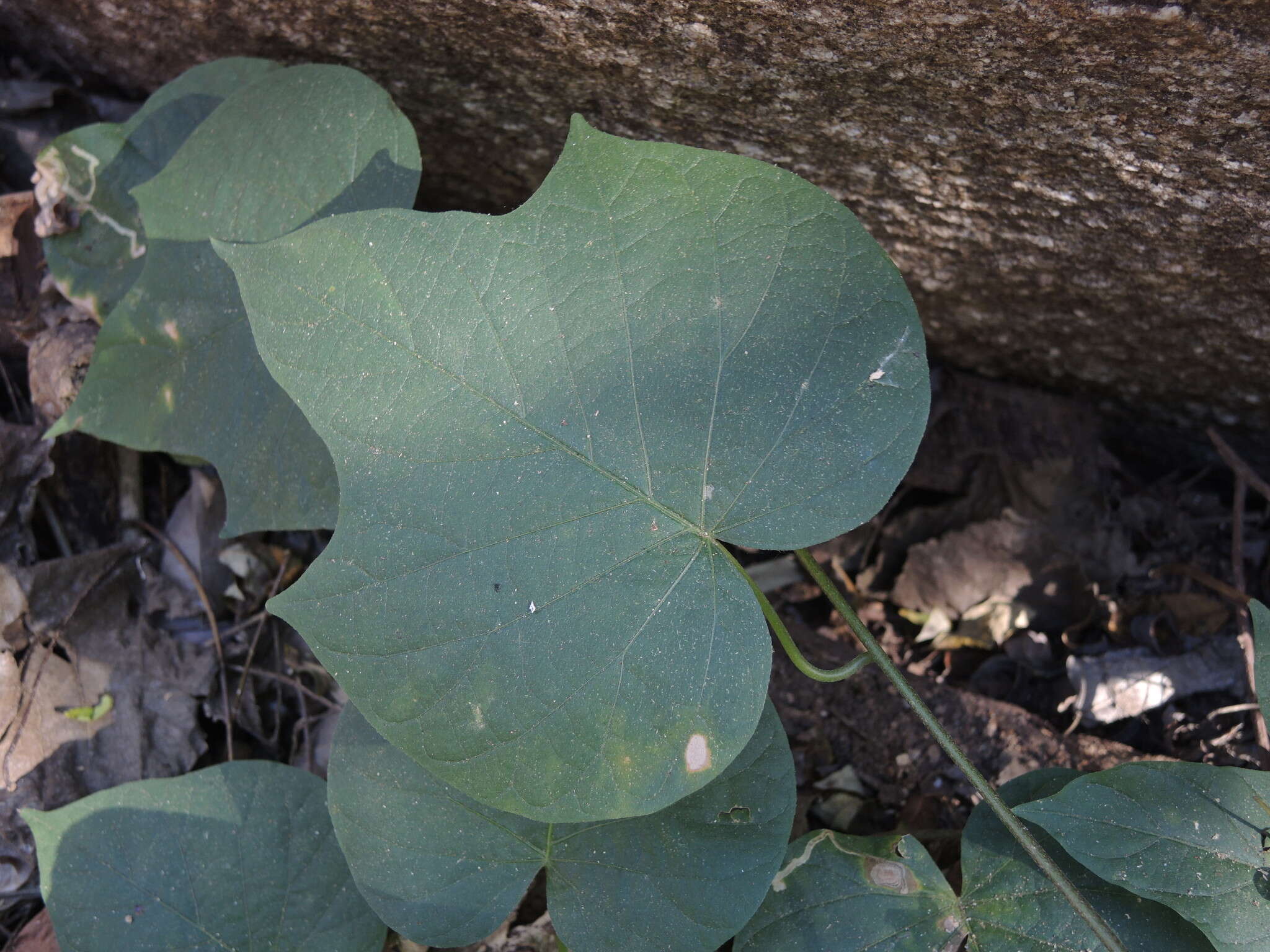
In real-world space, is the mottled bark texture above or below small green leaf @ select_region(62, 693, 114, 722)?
above

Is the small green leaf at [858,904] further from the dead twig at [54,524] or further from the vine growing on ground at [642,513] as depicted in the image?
the dead twig at [54,524]

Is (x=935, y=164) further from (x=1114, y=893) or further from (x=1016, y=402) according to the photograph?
(x=1114, y=893)

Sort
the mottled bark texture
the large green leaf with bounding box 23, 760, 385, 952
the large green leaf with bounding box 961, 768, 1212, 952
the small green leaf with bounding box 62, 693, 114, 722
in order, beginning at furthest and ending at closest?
the small green leaf with bounding box 62, 693, 114, 722 → the large green leaf with bounding box 23, 760, 385, 952 → the large green leaf with bounding box 961, 768, 1212, 952 → the mottled bark texture

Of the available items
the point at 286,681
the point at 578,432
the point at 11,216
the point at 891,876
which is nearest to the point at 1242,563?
the point at 891,876

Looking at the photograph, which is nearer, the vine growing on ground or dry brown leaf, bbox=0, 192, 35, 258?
the vine growing on ground

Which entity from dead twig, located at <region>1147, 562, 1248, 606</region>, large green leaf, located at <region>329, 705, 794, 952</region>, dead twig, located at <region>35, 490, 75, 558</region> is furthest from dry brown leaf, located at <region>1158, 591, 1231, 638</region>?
dead twig, located at <region>35, 490, 75, 558</region>

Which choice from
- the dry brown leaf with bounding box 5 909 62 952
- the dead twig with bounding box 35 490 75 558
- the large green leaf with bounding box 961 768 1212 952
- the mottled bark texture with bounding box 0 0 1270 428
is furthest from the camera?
the dead twig with bounding box 35 490 75 558

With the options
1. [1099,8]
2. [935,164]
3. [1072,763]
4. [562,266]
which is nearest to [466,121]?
[562,266]

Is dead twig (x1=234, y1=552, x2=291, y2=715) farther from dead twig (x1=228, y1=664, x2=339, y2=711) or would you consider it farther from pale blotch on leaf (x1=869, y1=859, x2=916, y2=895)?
pale blotch on leaf (x1=869, y1=859, x2=916, y2=895)
